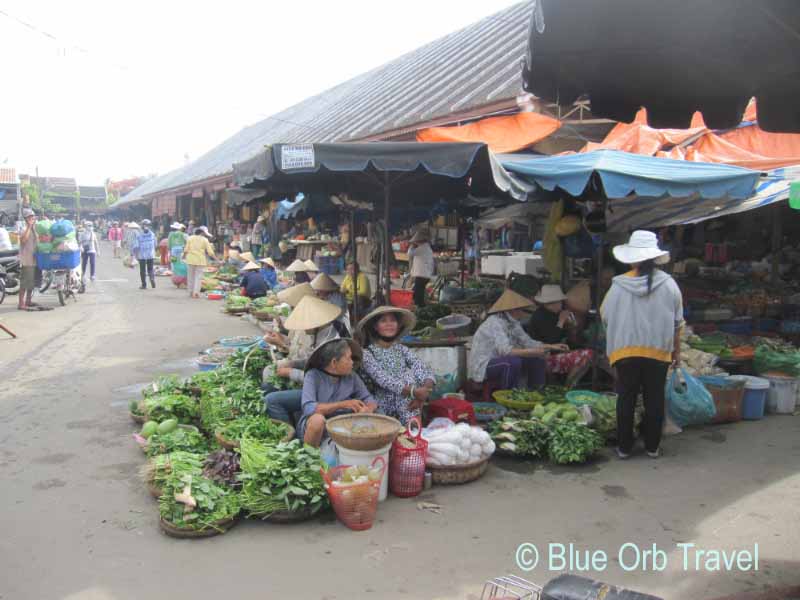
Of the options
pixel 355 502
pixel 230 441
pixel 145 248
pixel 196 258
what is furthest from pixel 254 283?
pixel 355 502

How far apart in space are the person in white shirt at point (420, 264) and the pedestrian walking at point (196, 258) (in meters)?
6.43

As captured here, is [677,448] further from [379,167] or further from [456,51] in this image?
[456,51]

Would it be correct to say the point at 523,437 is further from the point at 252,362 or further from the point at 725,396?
the point at 252,362

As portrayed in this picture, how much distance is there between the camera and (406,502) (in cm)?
454

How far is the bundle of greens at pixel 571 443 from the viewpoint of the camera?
5098mm

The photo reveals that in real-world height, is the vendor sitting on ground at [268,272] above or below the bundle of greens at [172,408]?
above

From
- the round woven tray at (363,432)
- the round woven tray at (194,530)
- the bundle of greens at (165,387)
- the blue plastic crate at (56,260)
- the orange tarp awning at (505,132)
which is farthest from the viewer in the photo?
the blue plastic crate at (56,260)

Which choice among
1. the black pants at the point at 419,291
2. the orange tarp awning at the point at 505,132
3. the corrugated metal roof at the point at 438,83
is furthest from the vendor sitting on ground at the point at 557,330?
the black pants at the point at 419,291

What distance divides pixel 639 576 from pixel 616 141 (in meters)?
7.63

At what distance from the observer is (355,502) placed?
404 centimetres

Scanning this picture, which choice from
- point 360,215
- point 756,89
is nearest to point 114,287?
point 360,215

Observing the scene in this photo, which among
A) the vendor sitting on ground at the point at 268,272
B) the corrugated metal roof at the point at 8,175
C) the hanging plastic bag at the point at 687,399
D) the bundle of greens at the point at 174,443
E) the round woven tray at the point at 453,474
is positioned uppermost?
the corrugated metal roof at the point at 8,175

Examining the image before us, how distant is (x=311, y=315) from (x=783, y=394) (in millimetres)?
4832

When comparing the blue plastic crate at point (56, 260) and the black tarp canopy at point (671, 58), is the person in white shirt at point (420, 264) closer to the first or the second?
the black tarp canopy at point (671, 58)
